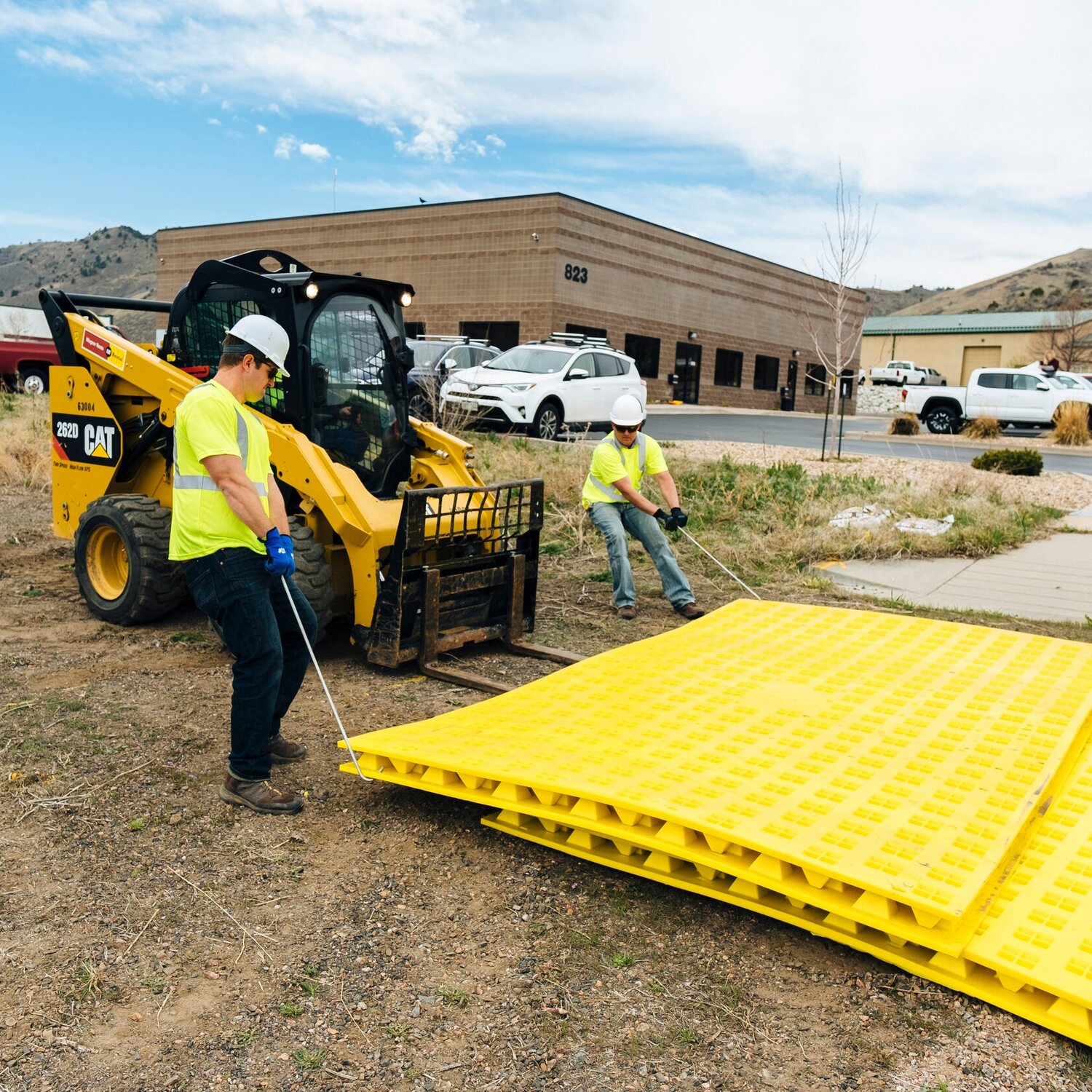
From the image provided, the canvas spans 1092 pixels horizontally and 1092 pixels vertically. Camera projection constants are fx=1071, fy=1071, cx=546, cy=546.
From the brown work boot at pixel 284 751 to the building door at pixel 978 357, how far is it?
5749cm

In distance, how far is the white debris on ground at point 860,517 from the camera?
35.3ft

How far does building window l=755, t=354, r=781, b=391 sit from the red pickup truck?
29.1 metres

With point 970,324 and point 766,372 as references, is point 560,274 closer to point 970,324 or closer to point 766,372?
point 766,372

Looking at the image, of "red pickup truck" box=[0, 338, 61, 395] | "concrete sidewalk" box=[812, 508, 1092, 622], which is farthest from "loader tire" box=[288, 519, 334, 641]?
"red pickup truck" box=[0, 338, 61, 395]

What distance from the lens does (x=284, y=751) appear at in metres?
4.82

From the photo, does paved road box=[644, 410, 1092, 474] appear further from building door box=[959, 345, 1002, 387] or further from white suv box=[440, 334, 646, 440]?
building door box=[959, 345, 1002, 387]

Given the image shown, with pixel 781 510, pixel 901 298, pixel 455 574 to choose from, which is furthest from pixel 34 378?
pixel 901 298

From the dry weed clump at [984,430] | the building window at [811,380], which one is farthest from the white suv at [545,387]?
the building window at [811,380]

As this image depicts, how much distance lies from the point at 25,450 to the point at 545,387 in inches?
300

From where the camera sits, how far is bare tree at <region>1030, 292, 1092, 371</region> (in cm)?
4838

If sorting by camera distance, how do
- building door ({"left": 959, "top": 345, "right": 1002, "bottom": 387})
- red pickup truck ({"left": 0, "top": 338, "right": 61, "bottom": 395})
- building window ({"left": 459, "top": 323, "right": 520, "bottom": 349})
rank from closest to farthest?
red pickup truck ({"left": 0, "top": 338, "right": 61, "bottom": 395}), building window ({"left": 459, "top": 323, "right": 520, "bottom": 349}), building door ({"left": 959, "top": 345, "right": 1002, "bottom": 387})

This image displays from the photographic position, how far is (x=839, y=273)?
19734mm

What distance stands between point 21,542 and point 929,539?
8557mm

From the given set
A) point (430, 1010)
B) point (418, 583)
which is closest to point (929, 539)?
point (418, 583)
